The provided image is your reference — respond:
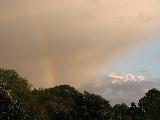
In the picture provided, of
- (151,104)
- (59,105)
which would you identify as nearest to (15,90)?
(59,105)

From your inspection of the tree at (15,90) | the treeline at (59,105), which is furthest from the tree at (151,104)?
the tree at (15,90)

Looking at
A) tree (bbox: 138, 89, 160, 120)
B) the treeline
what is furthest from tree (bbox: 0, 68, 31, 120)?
tree (bbox: 138, 89, 160, 120)

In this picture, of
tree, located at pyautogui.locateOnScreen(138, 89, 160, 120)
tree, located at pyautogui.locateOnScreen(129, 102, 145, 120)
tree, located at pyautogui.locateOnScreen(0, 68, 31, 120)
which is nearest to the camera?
tree, located at pyautogui.locateOnScreen(0, 68, 31, 120)

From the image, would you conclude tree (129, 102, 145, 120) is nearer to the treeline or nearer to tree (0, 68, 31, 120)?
the treeline

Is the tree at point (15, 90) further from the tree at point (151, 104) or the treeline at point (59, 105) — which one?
the tree at point (151, 104)

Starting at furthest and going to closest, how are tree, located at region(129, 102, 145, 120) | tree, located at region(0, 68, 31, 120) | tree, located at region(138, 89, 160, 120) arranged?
1. tree, located at region(129, 102, 145, 120)
2. tree, located at region(138, 89, 160, 120)
3. tree, located at region(0, 68, 31, 120)

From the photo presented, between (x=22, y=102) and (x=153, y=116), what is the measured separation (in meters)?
66.7

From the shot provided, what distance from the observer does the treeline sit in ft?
328

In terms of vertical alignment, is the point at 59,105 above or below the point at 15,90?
above

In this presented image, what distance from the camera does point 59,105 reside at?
145125 mm

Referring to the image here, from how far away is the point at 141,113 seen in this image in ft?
541

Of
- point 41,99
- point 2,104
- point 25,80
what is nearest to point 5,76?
point 25,80

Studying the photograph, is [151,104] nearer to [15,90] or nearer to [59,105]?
[59,105]

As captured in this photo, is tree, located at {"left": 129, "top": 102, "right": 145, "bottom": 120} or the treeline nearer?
the treeline
